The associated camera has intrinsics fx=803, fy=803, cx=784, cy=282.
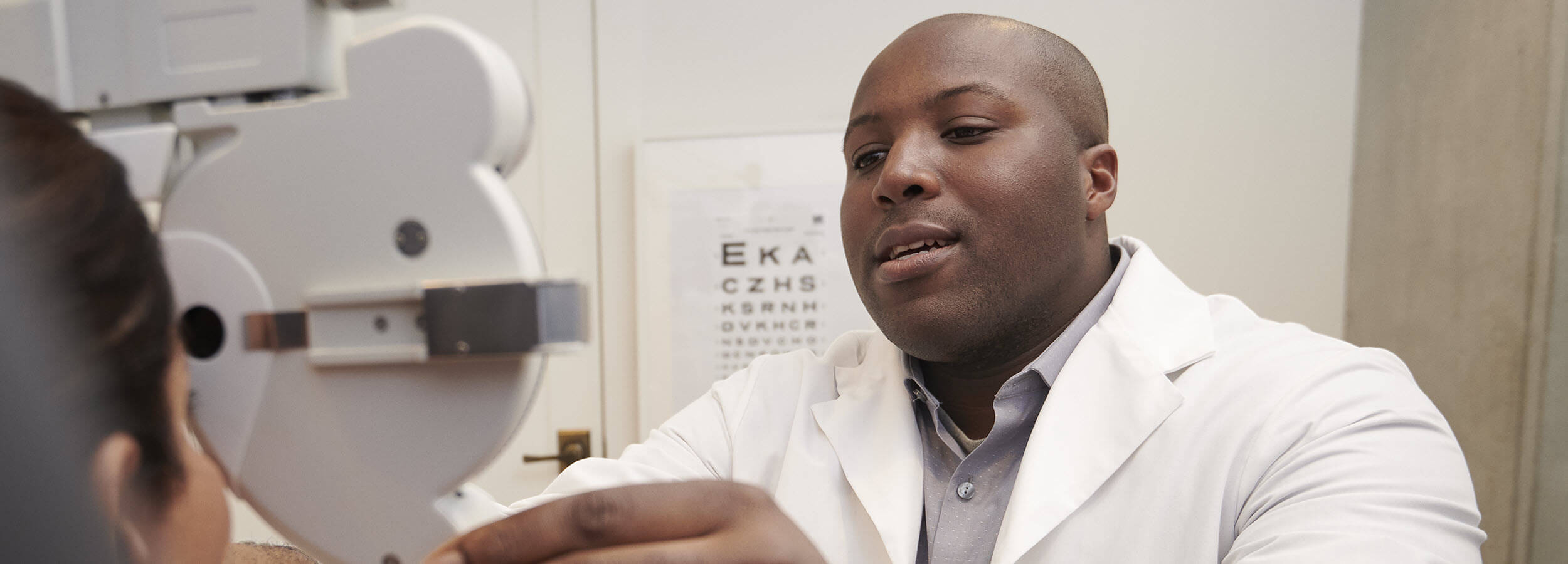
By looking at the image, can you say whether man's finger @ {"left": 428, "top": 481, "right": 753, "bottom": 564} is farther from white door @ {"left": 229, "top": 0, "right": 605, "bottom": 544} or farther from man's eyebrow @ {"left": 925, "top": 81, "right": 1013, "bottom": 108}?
white door @ {"left": 229, "top": 0, "right": 605, "bottom": 544}

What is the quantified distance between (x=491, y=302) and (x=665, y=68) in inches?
52.5

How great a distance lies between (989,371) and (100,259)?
0.80 m

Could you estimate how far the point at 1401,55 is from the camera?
1226mm

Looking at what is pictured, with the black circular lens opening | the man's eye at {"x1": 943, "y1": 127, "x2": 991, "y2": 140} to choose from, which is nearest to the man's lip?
the man's eye at {"x1": 943, "y1": 127, "x2": 991, "y2": 140}

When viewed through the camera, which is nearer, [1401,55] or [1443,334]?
[1443,334]

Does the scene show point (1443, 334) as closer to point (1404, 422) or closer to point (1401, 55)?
point (1401, 55)

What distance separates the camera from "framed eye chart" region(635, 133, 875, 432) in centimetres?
147

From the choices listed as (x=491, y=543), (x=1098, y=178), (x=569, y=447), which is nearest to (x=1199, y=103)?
(x=1098, y=178)

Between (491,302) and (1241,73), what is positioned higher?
(1241,73)

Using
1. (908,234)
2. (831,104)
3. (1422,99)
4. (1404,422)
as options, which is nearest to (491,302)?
(908,234)

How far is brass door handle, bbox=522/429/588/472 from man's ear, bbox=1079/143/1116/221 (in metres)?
1.04

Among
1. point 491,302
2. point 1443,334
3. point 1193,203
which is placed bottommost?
point 1443,334

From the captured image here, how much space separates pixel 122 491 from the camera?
218 mm

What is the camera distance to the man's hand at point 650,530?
30 centimetres
